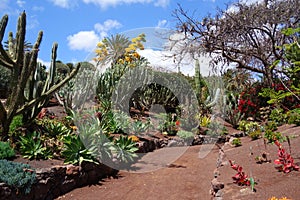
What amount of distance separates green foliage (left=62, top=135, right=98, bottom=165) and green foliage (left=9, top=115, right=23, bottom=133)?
46.4 inches

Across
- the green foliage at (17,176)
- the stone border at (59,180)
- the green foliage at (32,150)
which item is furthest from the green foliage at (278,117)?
the green foliage at (17,176)

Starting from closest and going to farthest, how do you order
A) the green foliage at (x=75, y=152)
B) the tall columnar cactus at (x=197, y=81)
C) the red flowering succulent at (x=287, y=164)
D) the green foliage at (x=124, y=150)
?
1. the red flowering succulent at (x=287, y=164)
2. the green foliage at (x=75, y=152)
3. the green foliage at (x=124, y=150)
4. the tall columnar cactus at (x=197, y=81)

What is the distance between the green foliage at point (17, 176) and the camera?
4.06m

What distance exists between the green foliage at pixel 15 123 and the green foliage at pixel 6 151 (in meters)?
0.92

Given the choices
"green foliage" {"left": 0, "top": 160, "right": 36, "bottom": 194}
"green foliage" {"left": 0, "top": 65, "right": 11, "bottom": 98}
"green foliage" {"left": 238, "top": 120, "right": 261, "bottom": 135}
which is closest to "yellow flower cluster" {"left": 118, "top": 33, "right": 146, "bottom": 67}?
"green foliage" {"left": 0, "top": 65, "right": 11, "bottom": 98}

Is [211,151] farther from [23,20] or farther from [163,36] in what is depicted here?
[23,20]

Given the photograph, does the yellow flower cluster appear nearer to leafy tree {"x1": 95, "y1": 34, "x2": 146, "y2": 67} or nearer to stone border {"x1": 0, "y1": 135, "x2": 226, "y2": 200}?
leafy tree {"x1": 95, "y1": 34, "x2": 146, "y2": 67}

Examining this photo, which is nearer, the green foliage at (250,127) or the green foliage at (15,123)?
the green foliage at (15,123)

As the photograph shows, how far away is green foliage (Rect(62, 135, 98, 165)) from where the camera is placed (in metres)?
5.35

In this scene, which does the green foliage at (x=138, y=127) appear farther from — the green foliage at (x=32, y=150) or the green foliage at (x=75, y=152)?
the green foliage at (x=32, y=150)

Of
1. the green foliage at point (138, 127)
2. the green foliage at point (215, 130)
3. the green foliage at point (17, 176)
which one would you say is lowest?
the green foliage at point (17, 176)

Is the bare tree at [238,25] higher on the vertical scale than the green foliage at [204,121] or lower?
higher

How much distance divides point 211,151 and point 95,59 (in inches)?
413

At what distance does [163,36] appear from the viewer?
32.3 ft
